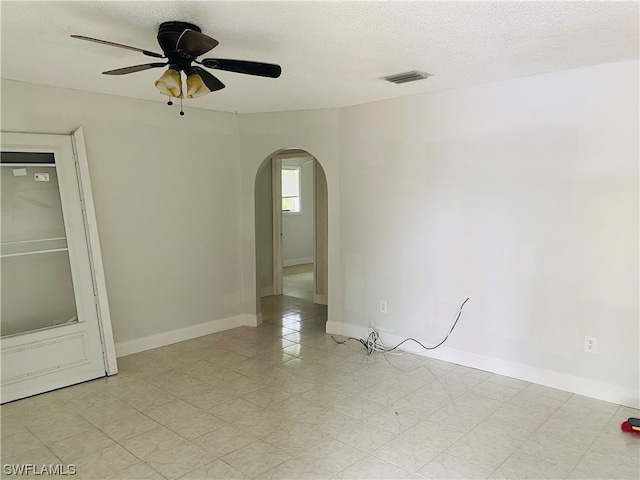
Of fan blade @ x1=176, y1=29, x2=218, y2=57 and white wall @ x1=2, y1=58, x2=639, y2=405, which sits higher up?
fan blade @ x1=176, y1=29, x2=218, y2=57

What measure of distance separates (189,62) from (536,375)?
3.38 metres

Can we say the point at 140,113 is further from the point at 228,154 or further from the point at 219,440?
the point at 219,440

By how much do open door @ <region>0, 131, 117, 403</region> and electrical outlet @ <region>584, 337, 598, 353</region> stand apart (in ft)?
12.4

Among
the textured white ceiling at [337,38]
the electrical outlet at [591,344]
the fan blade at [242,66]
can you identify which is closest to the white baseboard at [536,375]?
the electrical outlet at [591,344]

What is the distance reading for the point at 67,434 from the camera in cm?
291

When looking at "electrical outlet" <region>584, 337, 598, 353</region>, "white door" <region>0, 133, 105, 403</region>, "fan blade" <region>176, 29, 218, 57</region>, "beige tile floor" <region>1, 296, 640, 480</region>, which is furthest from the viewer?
"white door" <region>0, 133, 105, 403</region>

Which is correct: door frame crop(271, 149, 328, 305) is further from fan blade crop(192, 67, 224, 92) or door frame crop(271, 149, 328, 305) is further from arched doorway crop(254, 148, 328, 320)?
fan blade crop(192, 67, 224, 92)

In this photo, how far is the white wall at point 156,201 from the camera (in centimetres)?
392

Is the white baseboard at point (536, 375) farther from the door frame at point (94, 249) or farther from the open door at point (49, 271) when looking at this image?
the open door at point (49, 271)

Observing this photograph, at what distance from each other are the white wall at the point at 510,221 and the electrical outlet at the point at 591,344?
31 millimetres

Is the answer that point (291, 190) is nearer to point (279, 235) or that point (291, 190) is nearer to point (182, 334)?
point (279, 235)

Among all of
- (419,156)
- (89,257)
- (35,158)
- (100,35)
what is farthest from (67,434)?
(419,156)

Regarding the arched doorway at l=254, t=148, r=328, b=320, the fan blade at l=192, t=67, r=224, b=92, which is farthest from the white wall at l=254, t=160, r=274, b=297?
the fan blade at l=192, t=67, r=224, b=92

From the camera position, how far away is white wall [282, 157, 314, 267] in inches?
369
